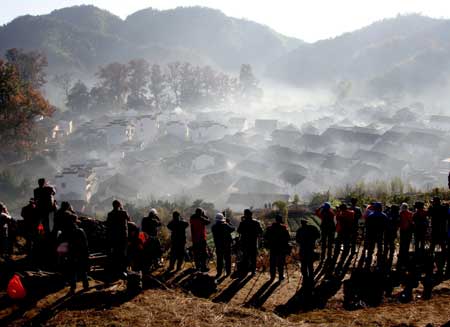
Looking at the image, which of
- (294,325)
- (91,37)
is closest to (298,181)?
(294,325)

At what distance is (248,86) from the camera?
275 feet

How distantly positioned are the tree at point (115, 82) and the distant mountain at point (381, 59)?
5371 centimetres

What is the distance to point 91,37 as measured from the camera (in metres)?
A: 143

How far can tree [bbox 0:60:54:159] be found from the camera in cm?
3419

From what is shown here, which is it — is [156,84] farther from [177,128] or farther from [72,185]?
[72,185]

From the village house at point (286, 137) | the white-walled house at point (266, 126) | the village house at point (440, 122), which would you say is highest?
the white-walled house at point (266, 126)

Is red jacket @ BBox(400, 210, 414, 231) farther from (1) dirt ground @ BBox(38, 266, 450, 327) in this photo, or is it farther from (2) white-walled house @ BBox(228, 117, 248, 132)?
(2) white-walled house @ BBox(228, 117, 248, 132)

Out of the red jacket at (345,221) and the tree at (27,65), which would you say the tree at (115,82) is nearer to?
the tree at (27,65)

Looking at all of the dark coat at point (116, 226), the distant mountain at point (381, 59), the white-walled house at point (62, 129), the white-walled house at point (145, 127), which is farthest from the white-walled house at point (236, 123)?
the dark coat at point (116, 226)

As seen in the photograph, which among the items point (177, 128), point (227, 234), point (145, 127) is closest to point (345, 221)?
point (227, 234)

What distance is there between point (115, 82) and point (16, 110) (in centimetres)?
3584

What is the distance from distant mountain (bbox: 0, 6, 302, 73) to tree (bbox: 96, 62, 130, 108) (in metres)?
47.7

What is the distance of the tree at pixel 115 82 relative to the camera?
228 ft

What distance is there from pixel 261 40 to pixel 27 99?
160 meters
